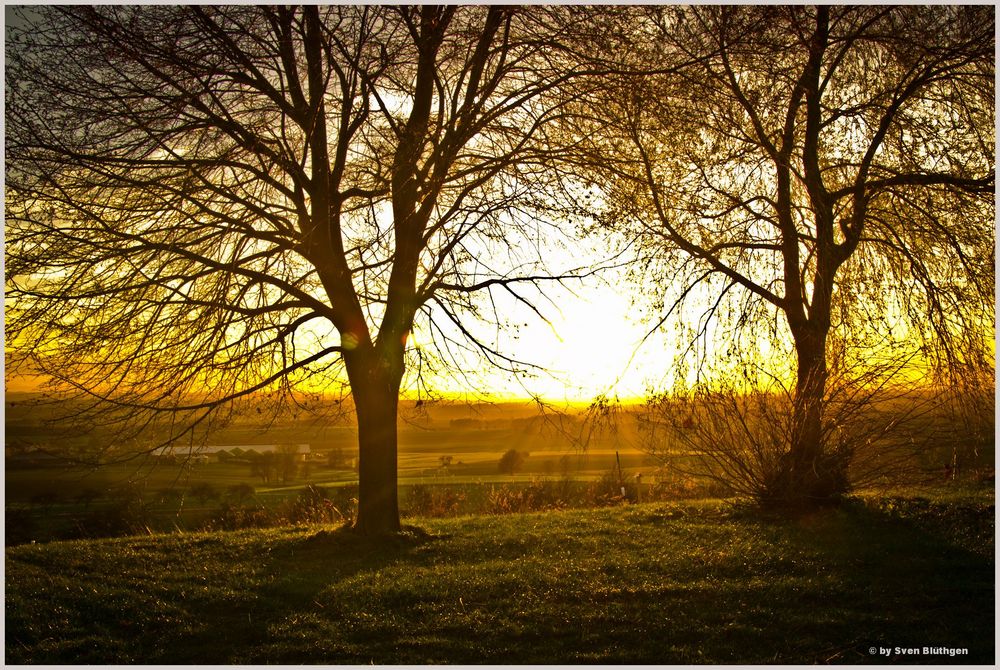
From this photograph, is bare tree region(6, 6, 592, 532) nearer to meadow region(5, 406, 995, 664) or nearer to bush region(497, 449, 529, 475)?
meadow region(5, 406, 995, 664)

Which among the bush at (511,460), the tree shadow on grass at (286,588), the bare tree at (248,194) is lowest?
the tree shadow on grass at (286,588)

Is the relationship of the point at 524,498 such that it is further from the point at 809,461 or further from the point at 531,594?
the point at 531,594

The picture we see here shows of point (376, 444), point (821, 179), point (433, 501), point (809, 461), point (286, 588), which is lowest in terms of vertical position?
point (286, 588)

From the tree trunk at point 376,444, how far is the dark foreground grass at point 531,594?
39 centimetres

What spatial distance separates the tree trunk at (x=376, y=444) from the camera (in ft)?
34.7

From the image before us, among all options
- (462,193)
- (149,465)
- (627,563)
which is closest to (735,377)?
(627,563)

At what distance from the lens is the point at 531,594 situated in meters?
7.76

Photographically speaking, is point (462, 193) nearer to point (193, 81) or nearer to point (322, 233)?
A: point (322, 233)

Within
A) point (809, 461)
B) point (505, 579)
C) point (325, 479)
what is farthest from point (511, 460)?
point (505, 579)

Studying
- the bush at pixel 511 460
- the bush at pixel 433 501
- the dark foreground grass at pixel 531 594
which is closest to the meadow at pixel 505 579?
the dark foreground grass at pixel 531 594

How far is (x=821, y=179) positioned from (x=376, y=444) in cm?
804

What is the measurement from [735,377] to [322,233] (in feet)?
20.5

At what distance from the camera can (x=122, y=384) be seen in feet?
29.5

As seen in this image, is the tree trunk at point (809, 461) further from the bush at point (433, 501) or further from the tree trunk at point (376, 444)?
the bush at point (433, 501)
